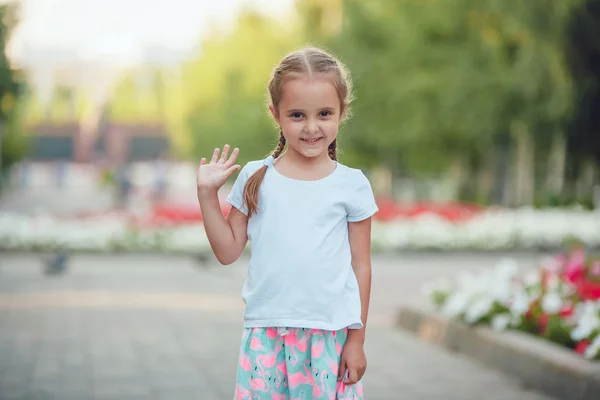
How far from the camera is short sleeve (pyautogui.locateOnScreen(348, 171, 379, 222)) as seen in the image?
3.45m

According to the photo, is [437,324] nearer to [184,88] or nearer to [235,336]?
[235,336]

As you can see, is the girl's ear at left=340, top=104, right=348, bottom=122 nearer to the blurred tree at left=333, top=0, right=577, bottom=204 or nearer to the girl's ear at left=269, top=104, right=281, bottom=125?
the girl's ear at left=269, top=104, right=281, bottom=125

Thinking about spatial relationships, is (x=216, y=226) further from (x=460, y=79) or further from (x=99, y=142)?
(x=99, y=142)

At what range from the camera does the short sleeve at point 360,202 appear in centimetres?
345

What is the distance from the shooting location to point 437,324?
8562 mm

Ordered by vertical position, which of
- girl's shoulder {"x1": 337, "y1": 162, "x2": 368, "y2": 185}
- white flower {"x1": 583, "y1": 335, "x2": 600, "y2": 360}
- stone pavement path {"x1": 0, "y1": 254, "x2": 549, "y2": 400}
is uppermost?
girl's shoulder {"x1": 337, "y1": 162, "x2": 368, "y2": 185}

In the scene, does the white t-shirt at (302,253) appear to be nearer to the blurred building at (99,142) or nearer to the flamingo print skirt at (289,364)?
the flamingo print skirt at (289,364)

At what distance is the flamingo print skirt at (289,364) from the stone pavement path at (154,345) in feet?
9.48

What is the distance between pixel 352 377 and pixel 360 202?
518 millimetres

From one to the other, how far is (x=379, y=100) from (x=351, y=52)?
1595mm

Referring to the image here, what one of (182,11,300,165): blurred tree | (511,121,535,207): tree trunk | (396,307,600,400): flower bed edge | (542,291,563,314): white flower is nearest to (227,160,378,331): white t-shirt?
(396,307,600,400): flower bed edge

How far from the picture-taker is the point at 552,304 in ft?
24.7

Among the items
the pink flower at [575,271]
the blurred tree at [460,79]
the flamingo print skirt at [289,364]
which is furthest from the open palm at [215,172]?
the blurred tree at [460,79]

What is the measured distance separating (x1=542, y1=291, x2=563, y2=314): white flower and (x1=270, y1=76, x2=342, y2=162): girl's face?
14.4 ft
